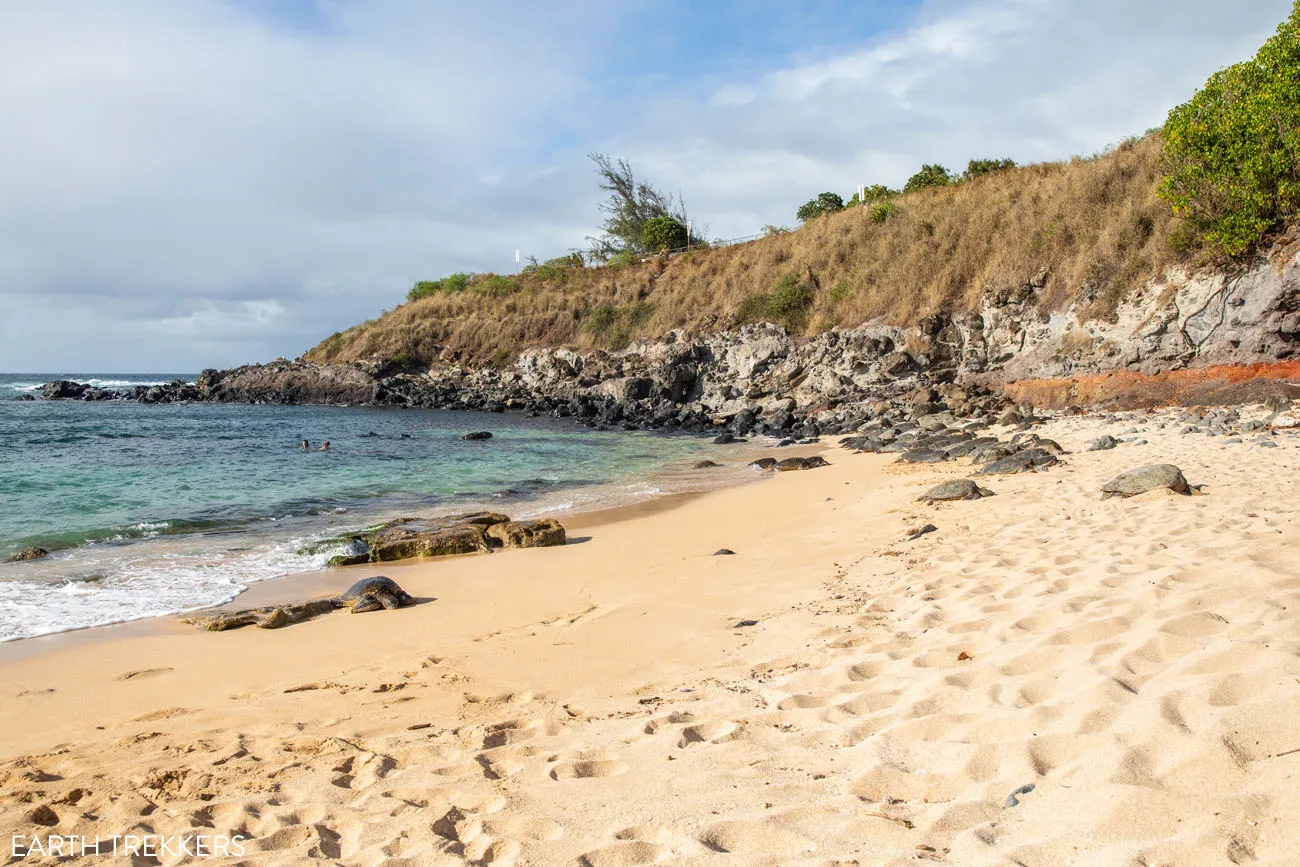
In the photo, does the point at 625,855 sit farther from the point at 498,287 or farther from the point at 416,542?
the point at 498,287

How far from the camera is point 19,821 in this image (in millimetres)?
3170

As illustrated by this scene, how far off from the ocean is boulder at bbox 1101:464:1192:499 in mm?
7443

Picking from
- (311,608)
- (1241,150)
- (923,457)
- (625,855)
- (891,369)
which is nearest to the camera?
(625,855)

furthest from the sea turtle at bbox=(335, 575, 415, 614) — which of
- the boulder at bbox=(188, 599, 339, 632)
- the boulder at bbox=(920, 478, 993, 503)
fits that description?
the boulder at bbox=(920, 478, 993, 503)

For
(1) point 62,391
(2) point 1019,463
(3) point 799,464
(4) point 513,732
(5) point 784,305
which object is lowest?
(4) point 513,732

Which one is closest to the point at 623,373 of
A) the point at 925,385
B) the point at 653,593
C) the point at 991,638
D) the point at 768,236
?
the point at 768,236

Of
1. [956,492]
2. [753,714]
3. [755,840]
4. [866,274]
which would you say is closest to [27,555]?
[753,714]

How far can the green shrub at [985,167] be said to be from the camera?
32.7 m

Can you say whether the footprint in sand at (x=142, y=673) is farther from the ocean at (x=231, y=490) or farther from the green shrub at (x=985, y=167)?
the green shrub at (x=985, y=167)

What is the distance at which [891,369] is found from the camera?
25.5 m

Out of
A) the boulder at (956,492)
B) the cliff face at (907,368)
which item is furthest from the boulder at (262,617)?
the cliff face at (907,368)

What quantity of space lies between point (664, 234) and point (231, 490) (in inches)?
1350

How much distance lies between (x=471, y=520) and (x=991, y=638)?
733 centimetres

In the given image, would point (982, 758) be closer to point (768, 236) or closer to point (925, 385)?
point (925, 385)
